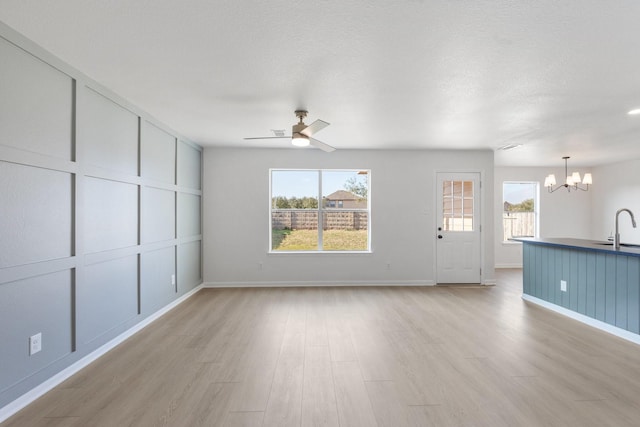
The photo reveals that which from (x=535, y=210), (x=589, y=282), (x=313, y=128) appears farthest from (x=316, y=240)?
(x=535, y=210)

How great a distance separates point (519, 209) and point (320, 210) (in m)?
5.26

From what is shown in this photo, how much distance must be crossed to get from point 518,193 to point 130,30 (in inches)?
329

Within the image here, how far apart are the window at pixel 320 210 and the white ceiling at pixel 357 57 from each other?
70.2 inches

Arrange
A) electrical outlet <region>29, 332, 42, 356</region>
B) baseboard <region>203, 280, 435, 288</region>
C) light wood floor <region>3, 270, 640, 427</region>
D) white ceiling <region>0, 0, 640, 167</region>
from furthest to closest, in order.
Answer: baseboard <region>203, 280, 435, 288</region> < electrical outlet <region>29, 332, 42, 356</region> < light wood floor <region>3, 270, 640, 427</region> < white ceiling <region>0, 0, 640, 167</region>

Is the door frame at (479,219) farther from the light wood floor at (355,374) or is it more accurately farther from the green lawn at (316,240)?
the light wood floor at (355,374)

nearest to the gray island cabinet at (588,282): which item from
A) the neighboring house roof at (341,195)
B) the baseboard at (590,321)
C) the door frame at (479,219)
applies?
the baseboard at (590,321)

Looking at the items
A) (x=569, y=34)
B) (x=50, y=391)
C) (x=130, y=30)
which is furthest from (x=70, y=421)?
(x=569, y=34)

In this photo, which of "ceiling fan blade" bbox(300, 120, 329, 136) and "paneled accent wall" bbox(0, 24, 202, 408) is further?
"ceiling fan blade" bbox(300, 120, 329, 136)

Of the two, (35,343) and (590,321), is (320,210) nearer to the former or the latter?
(590,321)

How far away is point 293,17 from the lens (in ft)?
6.12

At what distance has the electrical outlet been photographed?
2.13m

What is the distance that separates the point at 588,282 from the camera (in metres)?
3.68

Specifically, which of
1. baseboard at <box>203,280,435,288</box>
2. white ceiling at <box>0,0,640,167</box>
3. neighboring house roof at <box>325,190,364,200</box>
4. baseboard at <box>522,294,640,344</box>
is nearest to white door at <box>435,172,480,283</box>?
baseboard at <box>203,280,435,288</box>

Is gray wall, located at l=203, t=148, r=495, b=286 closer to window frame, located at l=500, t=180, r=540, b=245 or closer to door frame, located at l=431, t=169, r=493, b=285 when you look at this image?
door frame, located at l=431, t=169, r=493, b=285
